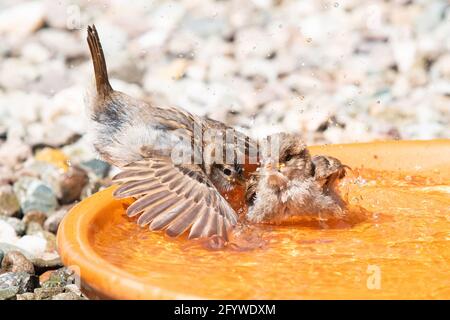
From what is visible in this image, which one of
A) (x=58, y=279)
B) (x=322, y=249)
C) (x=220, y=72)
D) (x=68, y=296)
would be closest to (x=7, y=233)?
(x=58, y=279)

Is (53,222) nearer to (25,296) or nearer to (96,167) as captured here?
(96,167)

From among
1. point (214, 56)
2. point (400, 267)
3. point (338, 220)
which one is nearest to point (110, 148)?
point (338, 220)

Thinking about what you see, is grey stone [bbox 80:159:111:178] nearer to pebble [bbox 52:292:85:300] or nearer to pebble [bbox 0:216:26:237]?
pebble [bbox 0:216:26:237]

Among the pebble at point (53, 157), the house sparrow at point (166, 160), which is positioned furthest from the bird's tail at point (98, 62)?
the pebble at point (53, 157)

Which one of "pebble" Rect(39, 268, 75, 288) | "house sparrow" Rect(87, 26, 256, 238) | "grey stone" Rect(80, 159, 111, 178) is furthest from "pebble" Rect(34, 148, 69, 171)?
"pebble" Rect(39, 268, 75, 288)

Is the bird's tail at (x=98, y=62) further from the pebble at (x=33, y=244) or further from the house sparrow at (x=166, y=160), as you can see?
the pebble at (x=33, y=244)

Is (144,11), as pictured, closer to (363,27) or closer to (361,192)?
(363,27)

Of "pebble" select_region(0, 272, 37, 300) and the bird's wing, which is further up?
the bird's wing
